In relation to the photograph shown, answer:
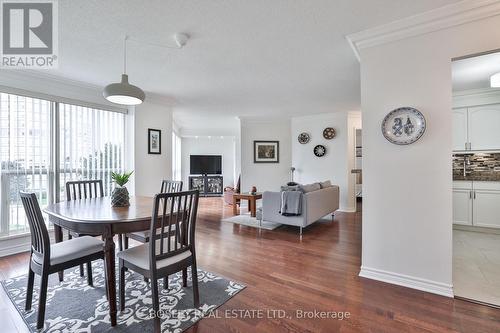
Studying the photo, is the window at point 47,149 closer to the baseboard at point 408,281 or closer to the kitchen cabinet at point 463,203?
the baseboard at point 408,281

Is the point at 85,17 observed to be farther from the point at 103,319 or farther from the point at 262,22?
the point at 103,319

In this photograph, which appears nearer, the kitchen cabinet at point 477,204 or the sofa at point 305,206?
the kitchen cabinet at point 477,204

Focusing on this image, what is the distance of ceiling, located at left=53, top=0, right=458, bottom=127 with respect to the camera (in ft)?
6.28

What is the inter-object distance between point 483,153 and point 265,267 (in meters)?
4.07

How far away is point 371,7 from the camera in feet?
6.31

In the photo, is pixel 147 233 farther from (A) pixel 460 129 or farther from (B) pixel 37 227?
(A) pixel 460 129

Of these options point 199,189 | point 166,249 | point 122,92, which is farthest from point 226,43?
point 166,249

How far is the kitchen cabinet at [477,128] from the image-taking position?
378cm

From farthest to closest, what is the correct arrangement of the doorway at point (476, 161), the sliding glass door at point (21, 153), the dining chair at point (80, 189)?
the doorway at point (476, 161)
the sliding glass door at point (21, 153)
the dining chair at point (80, 189)

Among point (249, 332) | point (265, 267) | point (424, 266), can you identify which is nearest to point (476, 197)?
point (424, 266)

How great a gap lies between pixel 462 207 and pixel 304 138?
3537mm

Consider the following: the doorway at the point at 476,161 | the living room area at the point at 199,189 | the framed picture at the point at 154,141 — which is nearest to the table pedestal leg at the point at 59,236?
the living room area at the point at 199,189

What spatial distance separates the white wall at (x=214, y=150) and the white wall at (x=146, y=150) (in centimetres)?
388

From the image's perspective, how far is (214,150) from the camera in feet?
29.7
